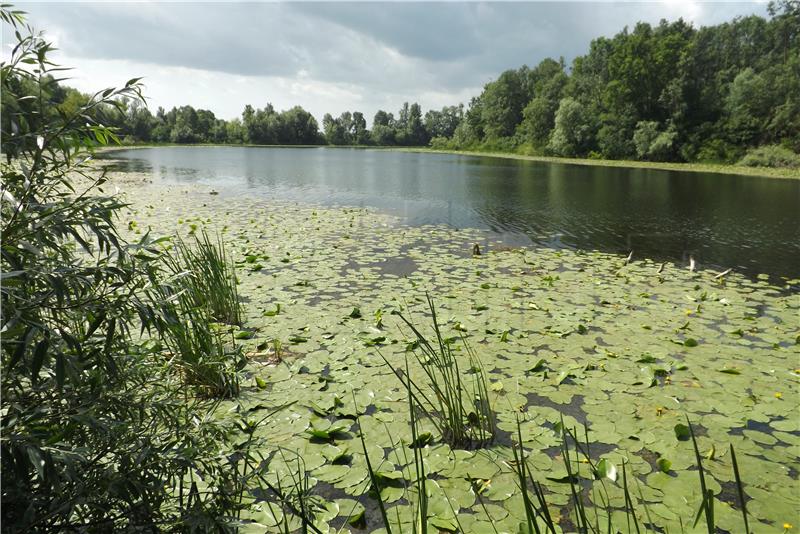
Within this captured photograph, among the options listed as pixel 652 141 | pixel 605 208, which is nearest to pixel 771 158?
pixel 652 141

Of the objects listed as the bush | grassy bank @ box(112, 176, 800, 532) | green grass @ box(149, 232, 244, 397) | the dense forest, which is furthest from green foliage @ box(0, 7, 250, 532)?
the bush

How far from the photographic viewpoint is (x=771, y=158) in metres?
37.9

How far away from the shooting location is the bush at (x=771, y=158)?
3630 cm

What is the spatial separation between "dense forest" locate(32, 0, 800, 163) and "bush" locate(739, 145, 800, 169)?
0.96ft

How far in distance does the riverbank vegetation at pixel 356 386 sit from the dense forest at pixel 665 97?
31.0 metres

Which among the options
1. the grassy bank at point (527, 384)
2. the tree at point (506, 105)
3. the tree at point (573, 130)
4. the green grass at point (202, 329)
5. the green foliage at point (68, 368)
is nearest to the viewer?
the green foliage at point (68, 368)

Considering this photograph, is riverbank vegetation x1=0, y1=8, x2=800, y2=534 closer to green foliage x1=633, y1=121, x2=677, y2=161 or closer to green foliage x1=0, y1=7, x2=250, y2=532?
green foliage x1=0, y1=7, x2=250, y2=532

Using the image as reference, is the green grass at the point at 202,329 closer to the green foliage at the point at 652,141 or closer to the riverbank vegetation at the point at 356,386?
the riverbank vegetation at the point at 356,386

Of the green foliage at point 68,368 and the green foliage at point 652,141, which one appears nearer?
the green foliage at point 68,368

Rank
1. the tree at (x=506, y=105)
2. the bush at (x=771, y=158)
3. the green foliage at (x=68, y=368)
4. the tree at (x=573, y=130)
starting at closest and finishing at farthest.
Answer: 1. the green foliage at (x=68, y=368)
2. the bush at (x=771, y=158)
3. the tree at (x=573, y=130)
4. the tree at (x=506, y=105)

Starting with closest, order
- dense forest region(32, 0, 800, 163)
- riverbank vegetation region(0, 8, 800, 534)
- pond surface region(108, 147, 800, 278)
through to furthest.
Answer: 1. riverbank vegetation region(0, 8, 800, 534)
2. pond surface region(108, 147, 800, 278)
3. dense forest region(32, 0, 800, 163)

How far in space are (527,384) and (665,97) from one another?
2199 inches

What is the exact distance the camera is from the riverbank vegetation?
179 cm

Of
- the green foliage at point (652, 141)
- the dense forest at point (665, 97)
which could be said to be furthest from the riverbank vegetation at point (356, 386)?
the green foliage at point (652, 141)
